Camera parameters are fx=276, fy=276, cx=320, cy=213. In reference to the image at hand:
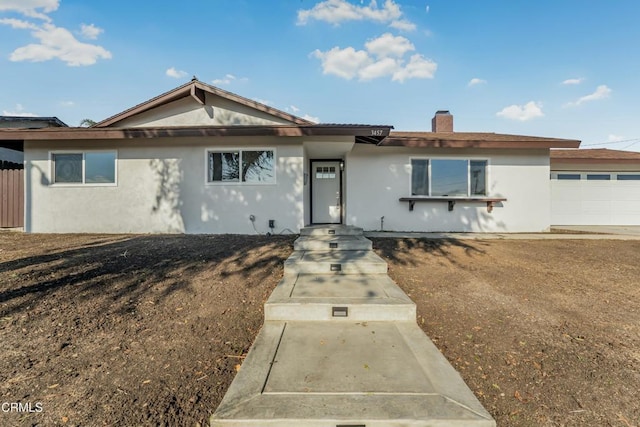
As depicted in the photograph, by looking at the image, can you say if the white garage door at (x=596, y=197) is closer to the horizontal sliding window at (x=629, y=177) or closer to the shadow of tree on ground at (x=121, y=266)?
the horizontal sliding window at (x=629, y=177)

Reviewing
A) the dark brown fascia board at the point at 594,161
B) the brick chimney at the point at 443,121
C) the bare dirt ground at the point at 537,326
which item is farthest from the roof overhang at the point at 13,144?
the dark brown fascia board at the point at 594,161

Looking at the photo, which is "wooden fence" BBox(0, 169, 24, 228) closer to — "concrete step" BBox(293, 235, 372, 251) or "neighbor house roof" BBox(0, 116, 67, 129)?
"neighbor house roof" BBox(0, 116, 67, 129)

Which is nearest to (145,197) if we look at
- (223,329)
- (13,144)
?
(13,144)

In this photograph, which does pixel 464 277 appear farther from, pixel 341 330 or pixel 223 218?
pixel 223 218

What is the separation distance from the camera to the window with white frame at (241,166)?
26.0 feet

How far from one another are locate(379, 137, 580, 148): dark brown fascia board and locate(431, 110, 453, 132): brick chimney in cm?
489

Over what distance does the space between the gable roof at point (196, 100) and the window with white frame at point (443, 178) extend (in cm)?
387

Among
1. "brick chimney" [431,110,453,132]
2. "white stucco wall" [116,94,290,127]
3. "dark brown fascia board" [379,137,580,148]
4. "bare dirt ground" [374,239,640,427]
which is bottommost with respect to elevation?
"bare dirt ground" [374,239,640,427]

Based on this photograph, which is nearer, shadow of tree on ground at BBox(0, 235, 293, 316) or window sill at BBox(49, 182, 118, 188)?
shadow of tree on ground at BBox(0, 235, 293, 316)

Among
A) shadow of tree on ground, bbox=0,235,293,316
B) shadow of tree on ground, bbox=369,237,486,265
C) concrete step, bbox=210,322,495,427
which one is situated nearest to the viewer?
concrete step, bbox=210,322,495,427

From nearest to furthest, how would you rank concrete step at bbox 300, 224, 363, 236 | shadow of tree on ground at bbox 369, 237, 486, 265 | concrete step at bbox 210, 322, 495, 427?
1. concrete step at bbox 210, 322, 495, 427
2. shadow of tree on ground at bbox 369, 237, 486, 265
3. concrete step at bbox 300, 224, 363, 236

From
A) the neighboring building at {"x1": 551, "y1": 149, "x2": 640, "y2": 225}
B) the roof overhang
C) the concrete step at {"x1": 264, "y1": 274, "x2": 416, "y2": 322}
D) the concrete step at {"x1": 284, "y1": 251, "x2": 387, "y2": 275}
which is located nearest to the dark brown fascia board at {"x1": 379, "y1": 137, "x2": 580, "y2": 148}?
the neighboring building at {"x1": 551, "y1": 149, "x2": 640, "y2": 225}

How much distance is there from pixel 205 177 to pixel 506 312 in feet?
24.9

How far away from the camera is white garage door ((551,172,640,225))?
37.7 feet
